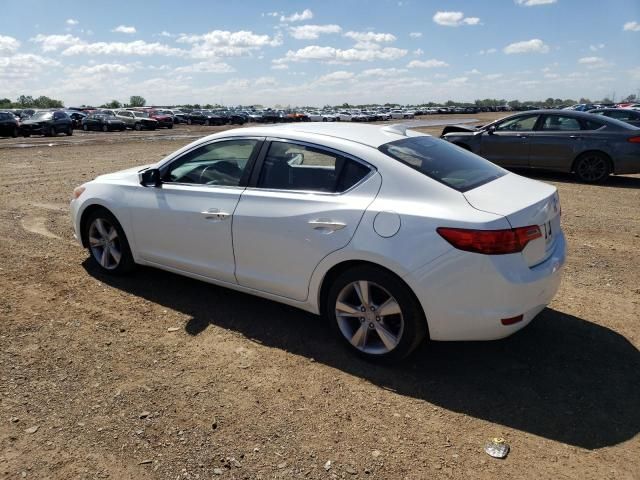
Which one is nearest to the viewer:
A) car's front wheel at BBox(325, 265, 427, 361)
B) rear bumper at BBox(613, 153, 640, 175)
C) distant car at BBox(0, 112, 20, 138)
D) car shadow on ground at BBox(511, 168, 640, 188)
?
car's front wheel at BBox(325, 265, 427, 361)

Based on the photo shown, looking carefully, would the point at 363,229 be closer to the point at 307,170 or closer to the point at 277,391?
the point at 307,170

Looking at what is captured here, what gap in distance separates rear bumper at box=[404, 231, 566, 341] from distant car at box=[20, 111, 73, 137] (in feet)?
105

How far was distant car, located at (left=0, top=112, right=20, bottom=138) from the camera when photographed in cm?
2831

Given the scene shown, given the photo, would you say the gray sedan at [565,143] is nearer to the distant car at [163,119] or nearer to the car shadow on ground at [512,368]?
the car shadow on ground at [512,368]

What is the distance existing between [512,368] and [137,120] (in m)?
41.3

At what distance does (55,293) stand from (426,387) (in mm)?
3469

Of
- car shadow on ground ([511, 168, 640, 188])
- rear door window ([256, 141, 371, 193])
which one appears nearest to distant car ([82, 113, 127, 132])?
car shadow on ground ([511, 168, 640, 188])

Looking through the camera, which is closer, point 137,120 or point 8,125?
point 8,125

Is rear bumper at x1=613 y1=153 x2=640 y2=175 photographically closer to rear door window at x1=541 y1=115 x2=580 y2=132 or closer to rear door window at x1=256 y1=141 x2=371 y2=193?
rear door window at x1=541 y1=115 x2=580 y2=132

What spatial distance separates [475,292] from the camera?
10.0 ft

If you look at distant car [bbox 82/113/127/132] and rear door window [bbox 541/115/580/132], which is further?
distant car [bbox 82/113/127/132]

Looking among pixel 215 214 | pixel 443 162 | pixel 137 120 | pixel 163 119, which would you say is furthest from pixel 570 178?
pixel 163 119

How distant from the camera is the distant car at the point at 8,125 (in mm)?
28312

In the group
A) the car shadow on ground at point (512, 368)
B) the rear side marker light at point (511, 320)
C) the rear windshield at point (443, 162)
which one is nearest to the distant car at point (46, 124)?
the car shadow on ground at point (512, 368)
